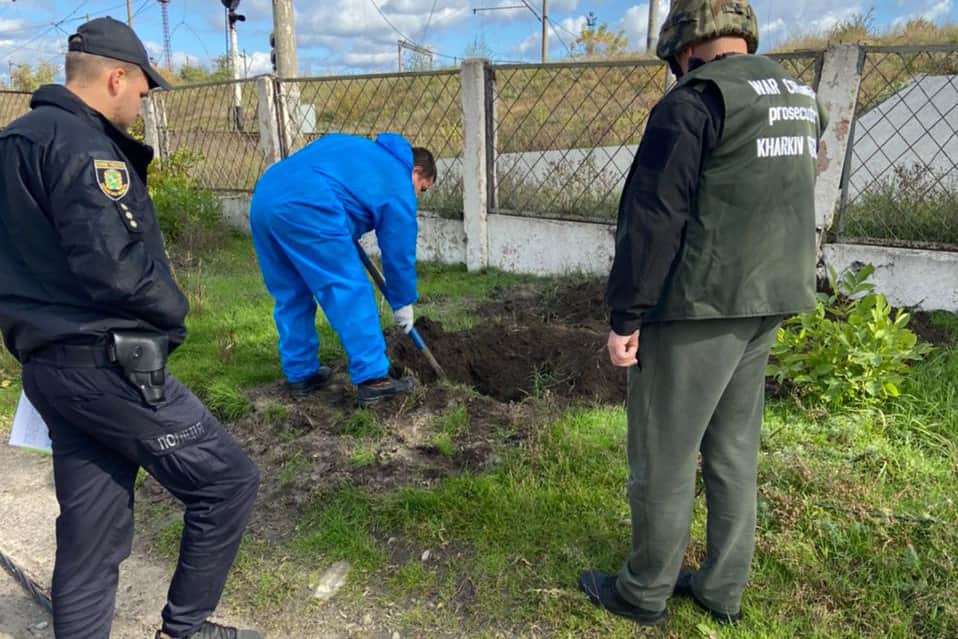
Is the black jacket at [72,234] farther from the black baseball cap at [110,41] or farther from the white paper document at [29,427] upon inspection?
the white paper document at [29,427]

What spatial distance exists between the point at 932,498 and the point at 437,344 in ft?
8.89

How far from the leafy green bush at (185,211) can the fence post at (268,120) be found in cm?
102

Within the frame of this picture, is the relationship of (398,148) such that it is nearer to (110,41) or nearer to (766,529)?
(110,41)

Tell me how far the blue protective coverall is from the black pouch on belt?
173cm

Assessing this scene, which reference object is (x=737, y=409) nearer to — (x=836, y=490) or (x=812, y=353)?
(x=836, y=490)

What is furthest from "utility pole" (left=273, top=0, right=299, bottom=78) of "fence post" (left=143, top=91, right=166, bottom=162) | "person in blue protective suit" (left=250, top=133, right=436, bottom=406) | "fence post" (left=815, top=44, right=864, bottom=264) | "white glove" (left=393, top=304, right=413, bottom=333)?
"fence post" (left=815, top=44, right=864, bottom=264)

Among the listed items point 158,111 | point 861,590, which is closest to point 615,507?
point 861,590

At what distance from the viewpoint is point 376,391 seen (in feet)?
12.2

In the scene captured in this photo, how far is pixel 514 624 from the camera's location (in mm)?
2334

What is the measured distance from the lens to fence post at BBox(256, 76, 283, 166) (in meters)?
7.51

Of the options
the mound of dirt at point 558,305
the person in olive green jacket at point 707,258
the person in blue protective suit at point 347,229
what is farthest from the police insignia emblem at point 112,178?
the mound of dirt at point 558,305

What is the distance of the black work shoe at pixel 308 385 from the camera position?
4004 mm

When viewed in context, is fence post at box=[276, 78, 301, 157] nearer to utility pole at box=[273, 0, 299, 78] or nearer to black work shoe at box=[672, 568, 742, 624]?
utility pole at box=[273, 0, 299, 78]

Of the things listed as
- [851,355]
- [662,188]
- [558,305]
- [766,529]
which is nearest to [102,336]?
[662,188]
